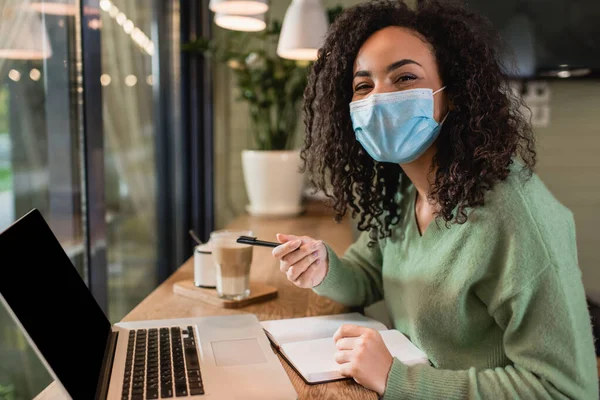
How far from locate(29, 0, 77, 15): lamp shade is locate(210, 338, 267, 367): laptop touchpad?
2.72ft

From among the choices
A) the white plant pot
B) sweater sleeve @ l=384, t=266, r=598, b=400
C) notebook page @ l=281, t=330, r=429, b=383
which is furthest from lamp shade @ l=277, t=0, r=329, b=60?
sweater sleeve @ l=384, t=266, r=598, b=400

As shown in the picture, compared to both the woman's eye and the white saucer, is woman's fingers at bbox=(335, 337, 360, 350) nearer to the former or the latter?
the woman's eye

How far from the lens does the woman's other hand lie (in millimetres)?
734

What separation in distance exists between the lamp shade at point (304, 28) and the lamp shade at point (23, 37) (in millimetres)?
907

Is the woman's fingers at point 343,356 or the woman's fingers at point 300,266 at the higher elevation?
the woman's fingers at point 300,266

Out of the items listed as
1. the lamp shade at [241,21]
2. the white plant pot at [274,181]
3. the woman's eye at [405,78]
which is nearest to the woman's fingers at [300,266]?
the woman's eye at [405,78]

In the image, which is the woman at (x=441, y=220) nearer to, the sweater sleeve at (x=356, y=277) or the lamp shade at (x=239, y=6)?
the sweater sleeve at (x=356, y=277)

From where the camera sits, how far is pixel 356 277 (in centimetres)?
112

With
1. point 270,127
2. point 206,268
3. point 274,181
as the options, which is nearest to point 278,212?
point 274,181

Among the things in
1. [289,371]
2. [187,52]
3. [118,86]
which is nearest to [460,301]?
[289,371]

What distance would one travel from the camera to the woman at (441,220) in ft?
2.41

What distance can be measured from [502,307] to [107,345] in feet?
1.90

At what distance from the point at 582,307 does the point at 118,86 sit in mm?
1471

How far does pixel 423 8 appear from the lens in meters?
1.00
